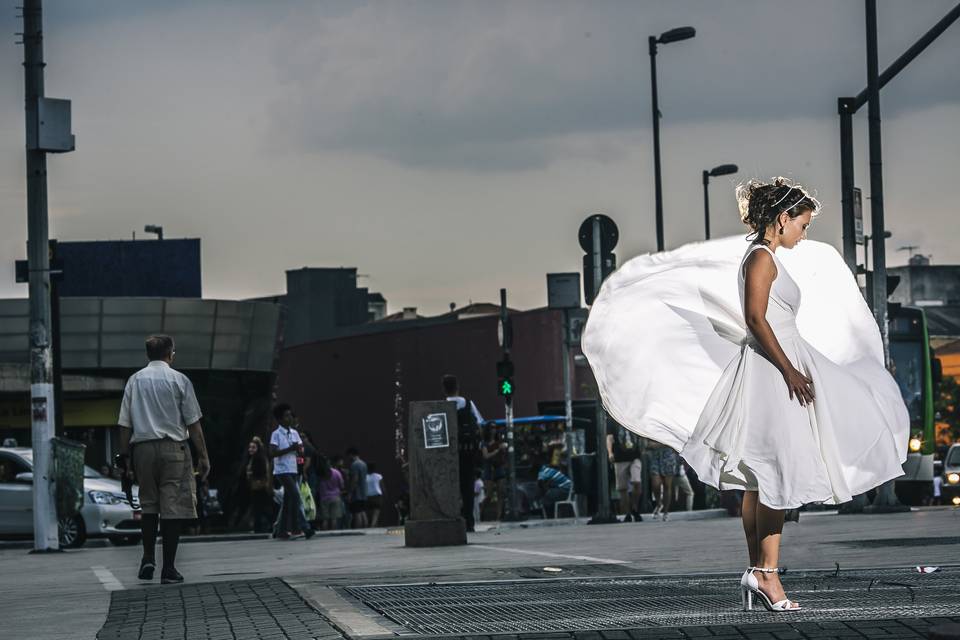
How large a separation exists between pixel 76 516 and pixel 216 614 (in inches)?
676

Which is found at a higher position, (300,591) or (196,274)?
(196,274)

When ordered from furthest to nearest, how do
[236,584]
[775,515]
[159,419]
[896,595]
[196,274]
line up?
[196,274] < [159,419] < [236,584] < [896,595] < [775,515]

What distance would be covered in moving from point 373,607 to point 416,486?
26.5ft

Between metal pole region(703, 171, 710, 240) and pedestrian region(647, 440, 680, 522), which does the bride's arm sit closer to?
pedestrian region(647, 440, 680, 522)

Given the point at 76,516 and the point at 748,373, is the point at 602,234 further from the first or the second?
the point at 748,373

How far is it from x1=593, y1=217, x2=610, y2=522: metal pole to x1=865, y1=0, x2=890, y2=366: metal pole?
4.20m

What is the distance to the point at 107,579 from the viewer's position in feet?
40.9

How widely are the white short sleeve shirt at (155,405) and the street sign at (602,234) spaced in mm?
10404

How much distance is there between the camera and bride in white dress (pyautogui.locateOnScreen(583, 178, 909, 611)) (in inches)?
281

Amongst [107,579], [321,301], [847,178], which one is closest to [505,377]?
[847,178]

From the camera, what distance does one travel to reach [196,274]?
65.9 m

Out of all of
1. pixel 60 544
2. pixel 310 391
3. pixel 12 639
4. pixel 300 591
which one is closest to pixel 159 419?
pixel 300 591

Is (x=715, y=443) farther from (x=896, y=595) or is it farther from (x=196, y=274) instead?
(x=196, y=274)

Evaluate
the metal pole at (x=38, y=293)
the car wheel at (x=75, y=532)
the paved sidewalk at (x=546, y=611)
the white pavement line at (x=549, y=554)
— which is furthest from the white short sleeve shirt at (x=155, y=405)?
the car wheel at (x=75, y=532)
